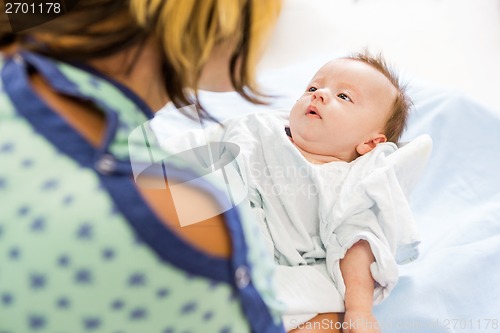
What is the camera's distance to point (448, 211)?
945mm

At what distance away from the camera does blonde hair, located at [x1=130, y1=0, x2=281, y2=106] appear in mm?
422

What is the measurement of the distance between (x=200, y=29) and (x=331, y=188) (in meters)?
0.39

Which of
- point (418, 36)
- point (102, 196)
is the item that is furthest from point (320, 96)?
point (418, 36)

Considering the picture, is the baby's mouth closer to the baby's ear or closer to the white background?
the baby's ear

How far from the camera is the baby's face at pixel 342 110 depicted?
78cm

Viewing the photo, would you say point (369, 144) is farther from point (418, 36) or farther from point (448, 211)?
point (418, 36)

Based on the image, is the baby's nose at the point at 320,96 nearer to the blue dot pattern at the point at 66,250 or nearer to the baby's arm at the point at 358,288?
the baby's arm at the point at 358,288

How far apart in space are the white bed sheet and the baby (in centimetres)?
4

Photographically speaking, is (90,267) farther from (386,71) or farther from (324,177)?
(386,71)

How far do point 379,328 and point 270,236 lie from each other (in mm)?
167

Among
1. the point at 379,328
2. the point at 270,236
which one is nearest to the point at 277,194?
the point at 270,236
